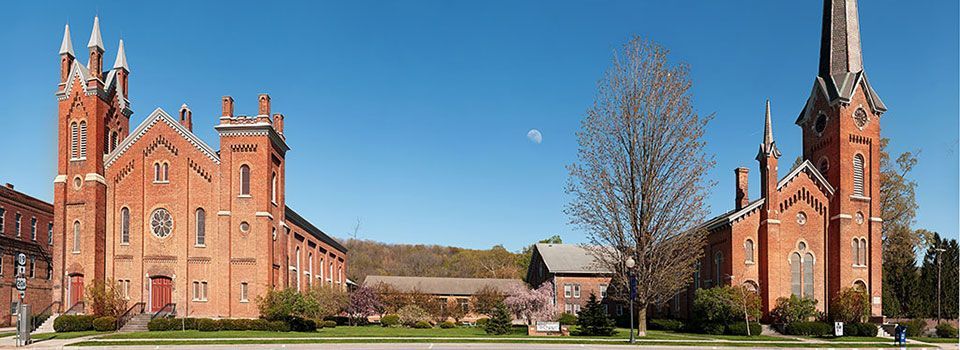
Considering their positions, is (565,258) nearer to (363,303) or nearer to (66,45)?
(363,303)

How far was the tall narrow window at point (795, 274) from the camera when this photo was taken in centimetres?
4853

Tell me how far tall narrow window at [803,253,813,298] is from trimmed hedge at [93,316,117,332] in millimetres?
39386

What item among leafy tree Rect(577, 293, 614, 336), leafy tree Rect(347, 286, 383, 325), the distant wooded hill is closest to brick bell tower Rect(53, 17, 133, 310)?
leafy tree Rect(347, 286, 383, 325)

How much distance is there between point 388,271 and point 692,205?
8536 centimetres

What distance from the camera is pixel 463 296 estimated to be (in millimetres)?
81812

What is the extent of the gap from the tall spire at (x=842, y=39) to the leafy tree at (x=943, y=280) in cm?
1481

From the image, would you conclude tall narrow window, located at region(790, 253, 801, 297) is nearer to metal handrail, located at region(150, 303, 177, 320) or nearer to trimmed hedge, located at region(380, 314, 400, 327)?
trimmed hedge, located at region(380, 314, 400, 327)

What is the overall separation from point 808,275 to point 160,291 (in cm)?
3848

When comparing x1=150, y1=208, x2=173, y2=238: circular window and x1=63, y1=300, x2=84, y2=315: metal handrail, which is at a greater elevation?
x1=150, y1=208, x2=173, y2=238: circular window

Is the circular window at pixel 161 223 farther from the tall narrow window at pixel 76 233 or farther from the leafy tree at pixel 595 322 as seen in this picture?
the leafy tree at pixel 595 322

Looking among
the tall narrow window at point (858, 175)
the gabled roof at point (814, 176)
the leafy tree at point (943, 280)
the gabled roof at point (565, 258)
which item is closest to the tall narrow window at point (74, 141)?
the gabled roof at point (565, 258)

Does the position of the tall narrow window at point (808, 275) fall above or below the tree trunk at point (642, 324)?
above

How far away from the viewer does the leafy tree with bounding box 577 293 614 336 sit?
126ft

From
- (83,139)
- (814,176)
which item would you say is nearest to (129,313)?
(83,139)
